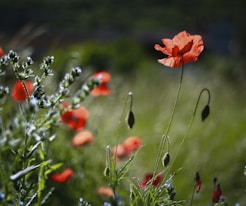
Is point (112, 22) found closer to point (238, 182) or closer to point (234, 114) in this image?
point (234, 114)

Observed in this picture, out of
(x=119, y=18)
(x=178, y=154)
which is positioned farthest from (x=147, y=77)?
(x=119, y=18)

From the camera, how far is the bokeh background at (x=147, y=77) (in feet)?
10.2

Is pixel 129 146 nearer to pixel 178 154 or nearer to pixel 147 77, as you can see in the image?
pixel 178 154

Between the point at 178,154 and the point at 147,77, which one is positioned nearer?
the point at 178,154

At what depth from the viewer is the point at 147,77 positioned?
8.94 m

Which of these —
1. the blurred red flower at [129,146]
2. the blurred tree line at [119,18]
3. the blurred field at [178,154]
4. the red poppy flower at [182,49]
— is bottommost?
the blurred tree line at [119,18]

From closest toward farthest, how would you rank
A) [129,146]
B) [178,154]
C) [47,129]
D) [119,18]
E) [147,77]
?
[47,129]
[129,146]
[178,154]
[147,77]
[119,18]

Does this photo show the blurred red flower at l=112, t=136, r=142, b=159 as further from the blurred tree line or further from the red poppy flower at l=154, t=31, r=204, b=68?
the blurred tree line

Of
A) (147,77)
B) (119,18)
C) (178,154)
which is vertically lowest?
(119,18)

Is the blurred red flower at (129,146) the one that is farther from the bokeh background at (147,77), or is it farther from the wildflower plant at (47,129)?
the wildflower plant at (47,129)

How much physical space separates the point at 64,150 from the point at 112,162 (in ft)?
4.51

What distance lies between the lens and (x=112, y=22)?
23.7m

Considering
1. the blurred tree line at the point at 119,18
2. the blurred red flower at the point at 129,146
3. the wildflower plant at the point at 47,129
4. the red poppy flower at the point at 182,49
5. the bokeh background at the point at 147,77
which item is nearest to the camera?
the wildflower plant at the point at 47,129

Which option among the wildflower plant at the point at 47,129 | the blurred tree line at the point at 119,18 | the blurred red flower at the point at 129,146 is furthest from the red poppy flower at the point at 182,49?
the blurred tree line at the point at 119,18
